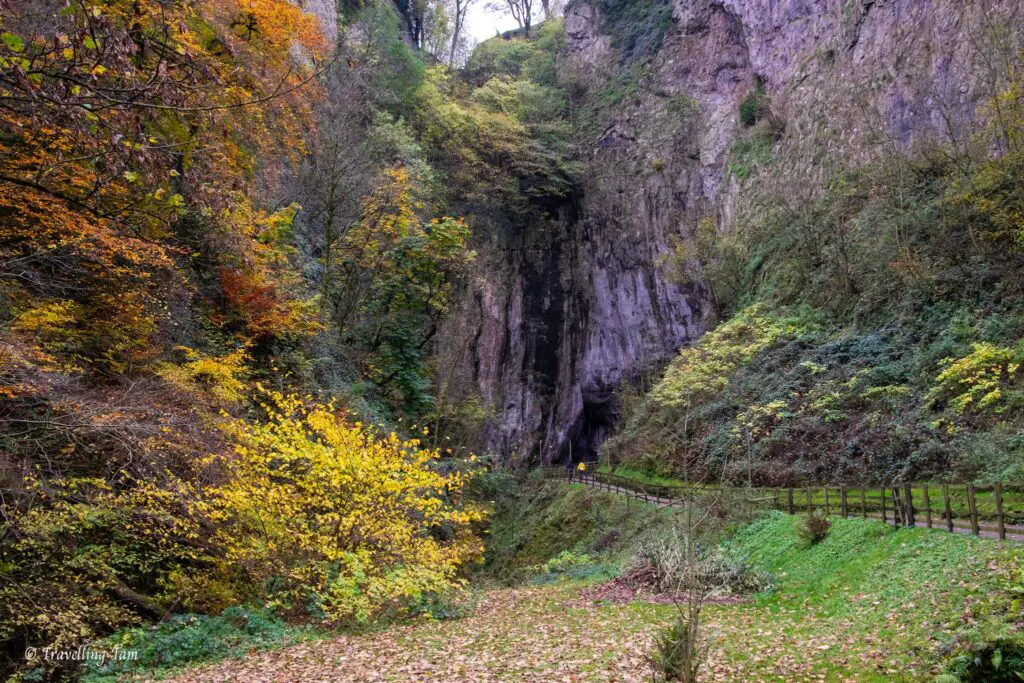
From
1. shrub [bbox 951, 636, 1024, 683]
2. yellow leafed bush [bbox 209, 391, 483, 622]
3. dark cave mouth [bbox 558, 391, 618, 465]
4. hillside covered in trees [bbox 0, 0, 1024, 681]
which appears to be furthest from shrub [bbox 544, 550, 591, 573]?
dark cave mouth [bbox 558, 391, 618, 465]

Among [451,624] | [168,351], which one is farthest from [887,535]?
[168,351]

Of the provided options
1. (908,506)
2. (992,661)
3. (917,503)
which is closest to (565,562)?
(917,503)

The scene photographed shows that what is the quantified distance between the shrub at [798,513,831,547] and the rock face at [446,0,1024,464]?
15.6 meters

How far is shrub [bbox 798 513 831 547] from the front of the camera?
12953mm

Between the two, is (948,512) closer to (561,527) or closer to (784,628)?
(784,628)

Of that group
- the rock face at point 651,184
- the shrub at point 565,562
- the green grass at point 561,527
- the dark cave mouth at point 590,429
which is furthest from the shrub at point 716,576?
the dark cave mouth at point 590,429

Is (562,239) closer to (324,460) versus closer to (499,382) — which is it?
(499,382)

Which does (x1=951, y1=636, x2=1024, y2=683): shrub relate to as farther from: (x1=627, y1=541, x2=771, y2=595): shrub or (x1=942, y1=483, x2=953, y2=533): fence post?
(x1=627, y1=541, x2=771, y2=595): shrub

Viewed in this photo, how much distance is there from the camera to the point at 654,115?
119 ft

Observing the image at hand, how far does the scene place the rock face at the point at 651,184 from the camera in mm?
25812

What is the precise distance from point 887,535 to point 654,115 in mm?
29887

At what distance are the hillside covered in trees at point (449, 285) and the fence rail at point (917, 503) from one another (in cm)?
78

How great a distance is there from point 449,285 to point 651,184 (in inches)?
594

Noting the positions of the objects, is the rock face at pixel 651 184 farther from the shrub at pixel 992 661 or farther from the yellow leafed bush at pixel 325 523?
the shrub at pixel 992 661
